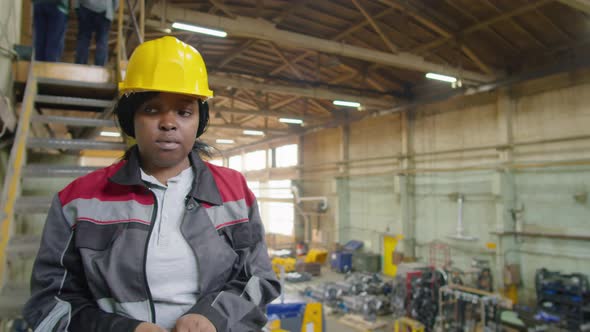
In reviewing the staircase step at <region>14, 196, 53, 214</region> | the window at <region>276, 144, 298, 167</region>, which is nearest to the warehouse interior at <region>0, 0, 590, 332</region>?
the staircase step at <region>14, 196, 53, 214</region>

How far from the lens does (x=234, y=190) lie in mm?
1436

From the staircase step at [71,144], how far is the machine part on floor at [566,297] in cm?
927

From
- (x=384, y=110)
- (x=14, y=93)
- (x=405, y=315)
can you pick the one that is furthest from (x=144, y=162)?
(x=384, y=110)

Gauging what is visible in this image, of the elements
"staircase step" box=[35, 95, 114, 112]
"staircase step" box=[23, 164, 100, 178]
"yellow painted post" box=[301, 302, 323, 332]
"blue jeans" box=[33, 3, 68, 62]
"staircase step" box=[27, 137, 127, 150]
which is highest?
"blue jeans" box=[33, 3, 68, 62]

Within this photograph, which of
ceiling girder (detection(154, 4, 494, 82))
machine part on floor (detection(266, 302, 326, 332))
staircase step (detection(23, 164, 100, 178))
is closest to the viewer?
staircase step (detection(23, 164, 100, 178))

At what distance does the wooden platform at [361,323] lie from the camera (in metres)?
8.92

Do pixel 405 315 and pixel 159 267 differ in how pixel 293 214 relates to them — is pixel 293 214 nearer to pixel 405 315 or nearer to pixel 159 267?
pixel 405 315

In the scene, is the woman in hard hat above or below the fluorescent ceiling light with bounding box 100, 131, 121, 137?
below

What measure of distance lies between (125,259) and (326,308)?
33.7 ft

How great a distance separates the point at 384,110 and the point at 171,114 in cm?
1335

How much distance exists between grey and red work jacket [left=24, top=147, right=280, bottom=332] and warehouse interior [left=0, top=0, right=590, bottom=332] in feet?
7.35

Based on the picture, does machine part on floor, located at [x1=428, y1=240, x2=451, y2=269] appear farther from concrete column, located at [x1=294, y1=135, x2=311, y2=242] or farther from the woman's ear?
the woman's ear

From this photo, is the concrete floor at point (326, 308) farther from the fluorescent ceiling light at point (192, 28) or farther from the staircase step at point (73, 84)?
the staircase step at point (73, 84)

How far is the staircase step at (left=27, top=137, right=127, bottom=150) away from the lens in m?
3.22
